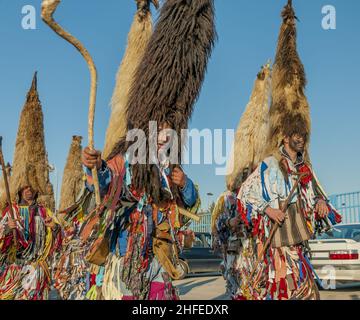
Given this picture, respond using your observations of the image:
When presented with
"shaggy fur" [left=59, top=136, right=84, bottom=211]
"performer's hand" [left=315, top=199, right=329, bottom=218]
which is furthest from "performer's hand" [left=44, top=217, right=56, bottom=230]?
"shaggy fur" [left=59, top=136, right=84, bottom=211]

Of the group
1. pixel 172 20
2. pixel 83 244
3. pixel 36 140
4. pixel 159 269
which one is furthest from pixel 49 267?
pixel 172 20

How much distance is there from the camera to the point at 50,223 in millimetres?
7488

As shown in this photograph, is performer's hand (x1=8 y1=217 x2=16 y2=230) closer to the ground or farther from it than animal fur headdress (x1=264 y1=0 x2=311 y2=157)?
closer to the ground

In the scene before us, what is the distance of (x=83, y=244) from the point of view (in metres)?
4.65

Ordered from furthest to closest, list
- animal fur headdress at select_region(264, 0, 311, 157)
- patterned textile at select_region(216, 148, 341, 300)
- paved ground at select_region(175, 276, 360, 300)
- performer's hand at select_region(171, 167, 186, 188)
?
paved ground at select_region(175, 276, 360, 300) < animal fur headdress at select_region(264, 0, 311, 157) < patterned textile at select_region(216, 148, 341, 300) < performer's hand at select_region(171, 167, 186, 188)

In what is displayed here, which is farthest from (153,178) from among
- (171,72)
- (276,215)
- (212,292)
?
(212,292)

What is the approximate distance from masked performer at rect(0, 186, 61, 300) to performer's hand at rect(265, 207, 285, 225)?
12.1ft

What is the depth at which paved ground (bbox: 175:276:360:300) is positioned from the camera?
948 centimetres

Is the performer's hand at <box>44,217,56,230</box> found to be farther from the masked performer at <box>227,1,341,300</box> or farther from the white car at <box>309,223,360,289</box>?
the white car at <box>309,223,360,289</box>

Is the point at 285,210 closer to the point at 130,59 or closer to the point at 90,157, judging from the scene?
the point at 90,157
